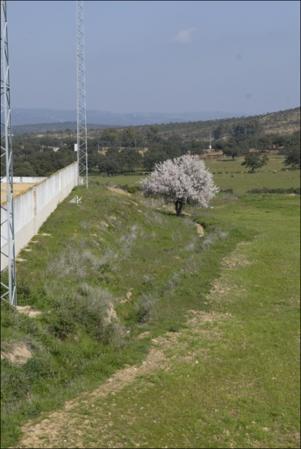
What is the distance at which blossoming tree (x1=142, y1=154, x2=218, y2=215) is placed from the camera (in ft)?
148

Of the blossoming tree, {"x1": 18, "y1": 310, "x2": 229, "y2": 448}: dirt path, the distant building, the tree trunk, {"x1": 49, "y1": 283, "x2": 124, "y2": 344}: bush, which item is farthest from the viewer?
the distant building

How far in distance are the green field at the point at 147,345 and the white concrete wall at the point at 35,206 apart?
55 centimetres

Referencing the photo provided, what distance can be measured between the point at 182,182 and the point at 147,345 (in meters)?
29.8

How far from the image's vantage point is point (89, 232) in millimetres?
26281

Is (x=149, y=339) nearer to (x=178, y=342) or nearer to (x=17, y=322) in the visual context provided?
(x=178, y=342)

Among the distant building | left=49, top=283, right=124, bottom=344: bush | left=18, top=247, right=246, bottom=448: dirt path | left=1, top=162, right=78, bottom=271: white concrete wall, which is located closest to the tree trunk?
the distant building

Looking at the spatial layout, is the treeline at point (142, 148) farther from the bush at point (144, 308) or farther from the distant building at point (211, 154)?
the bush at point (144, 308)

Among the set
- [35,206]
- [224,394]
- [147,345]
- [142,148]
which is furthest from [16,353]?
[142,148]

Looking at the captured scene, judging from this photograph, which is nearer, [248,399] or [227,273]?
[248,399]

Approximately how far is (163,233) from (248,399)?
21.2 m

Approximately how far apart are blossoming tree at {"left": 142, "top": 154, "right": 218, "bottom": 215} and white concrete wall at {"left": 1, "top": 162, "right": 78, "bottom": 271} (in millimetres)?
11859

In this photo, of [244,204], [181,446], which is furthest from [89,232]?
[244,204]

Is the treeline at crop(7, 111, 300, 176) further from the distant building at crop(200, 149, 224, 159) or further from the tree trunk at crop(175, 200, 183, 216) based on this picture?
the tree trunk at crop(175, 200, 183, 216)

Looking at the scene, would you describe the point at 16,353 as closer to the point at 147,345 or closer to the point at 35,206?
the point at 147,345
